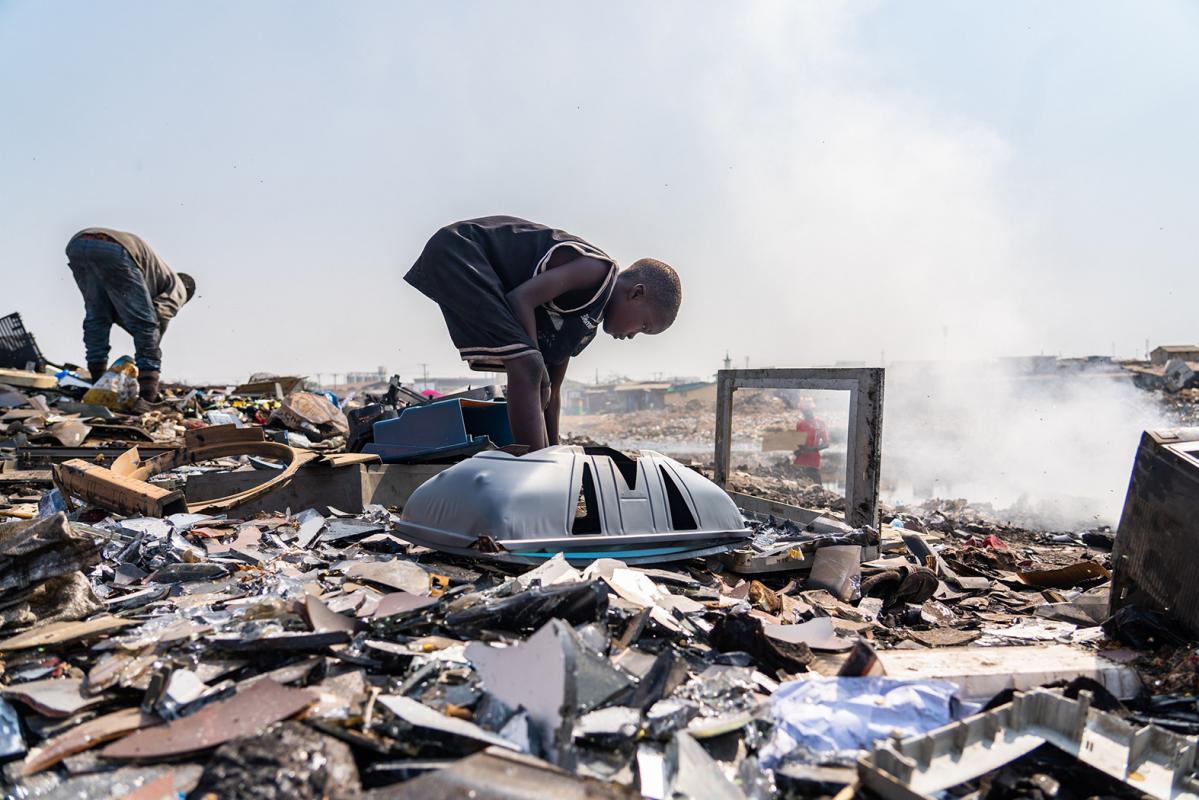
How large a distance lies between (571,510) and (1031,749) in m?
1.53

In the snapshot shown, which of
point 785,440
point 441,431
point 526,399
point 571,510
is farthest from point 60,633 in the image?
point 785,440

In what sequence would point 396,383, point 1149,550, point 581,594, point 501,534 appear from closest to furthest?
1. point 581,594
2. point 1149,550
3. point 501,534
4. point 396,383

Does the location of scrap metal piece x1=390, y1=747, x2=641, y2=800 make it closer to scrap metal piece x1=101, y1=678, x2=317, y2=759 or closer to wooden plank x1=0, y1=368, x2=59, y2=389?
scrap metal piece x1=101, y1=678, x2=317, y2=759

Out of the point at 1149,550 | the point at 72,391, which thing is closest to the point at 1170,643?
the point at 1149,550

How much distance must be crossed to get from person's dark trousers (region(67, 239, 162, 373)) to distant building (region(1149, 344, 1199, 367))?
24258mm

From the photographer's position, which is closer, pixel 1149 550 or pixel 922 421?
pixel 1149 550

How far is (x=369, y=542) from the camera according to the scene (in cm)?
289

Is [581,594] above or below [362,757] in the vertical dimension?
above

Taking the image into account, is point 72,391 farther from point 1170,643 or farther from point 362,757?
point 1170,643

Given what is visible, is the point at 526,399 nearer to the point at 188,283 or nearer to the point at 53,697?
the point at 53,697

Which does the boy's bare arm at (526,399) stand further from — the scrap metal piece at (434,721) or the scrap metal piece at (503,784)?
the scrap metal piece at (503,784)

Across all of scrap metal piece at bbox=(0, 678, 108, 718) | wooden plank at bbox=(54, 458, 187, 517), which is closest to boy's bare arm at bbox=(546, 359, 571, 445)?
wooden plank at bbox=(54, 458, 187, 517)

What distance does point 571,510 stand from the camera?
2461 millimetres

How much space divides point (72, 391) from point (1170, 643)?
977 cm
